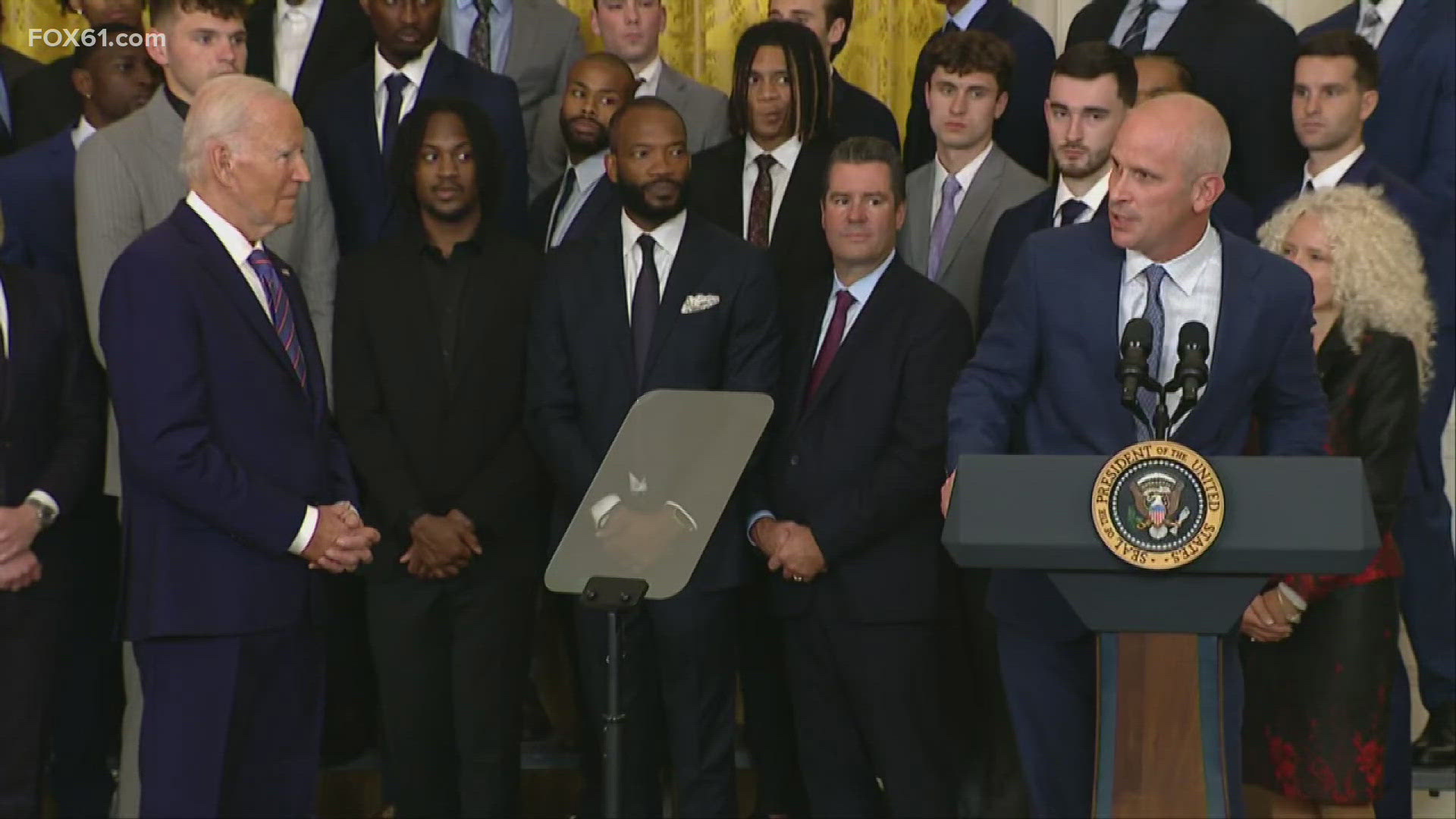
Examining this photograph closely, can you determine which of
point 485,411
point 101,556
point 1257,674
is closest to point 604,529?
point 485,411

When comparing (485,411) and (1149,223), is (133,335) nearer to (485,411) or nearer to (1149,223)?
(485,411)

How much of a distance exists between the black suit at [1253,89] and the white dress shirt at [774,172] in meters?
1.04

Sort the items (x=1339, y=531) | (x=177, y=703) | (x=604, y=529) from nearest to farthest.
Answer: (x=1339, y=531) → (x=604, y=529) → (x=177, y=703)

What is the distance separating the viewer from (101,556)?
14.3ft

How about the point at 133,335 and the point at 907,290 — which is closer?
the point at 133,335

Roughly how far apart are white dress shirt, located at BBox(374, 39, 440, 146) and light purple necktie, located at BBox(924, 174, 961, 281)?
137cm

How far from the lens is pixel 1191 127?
3131 mm

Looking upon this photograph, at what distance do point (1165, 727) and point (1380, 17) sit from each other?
295 cm

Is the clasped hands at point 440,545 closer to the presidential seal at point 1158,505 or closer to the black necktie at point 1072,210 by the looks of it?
the black necktie at point 1072,210

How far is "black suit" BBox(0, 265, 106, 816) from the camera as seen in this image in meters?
3.88

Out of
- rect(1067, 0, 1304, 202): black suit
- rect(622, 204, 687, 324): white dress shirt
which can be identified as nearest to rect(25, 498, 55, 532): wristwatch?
rect(622, 204, 687, 324): white dress shirt

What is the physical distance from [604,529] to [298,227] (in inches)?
71.7

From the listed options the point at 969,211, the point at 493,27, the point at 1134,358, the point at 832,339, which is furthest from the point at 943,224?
the point at 1134,358

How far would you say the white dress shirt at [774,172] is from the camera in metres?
4.55
